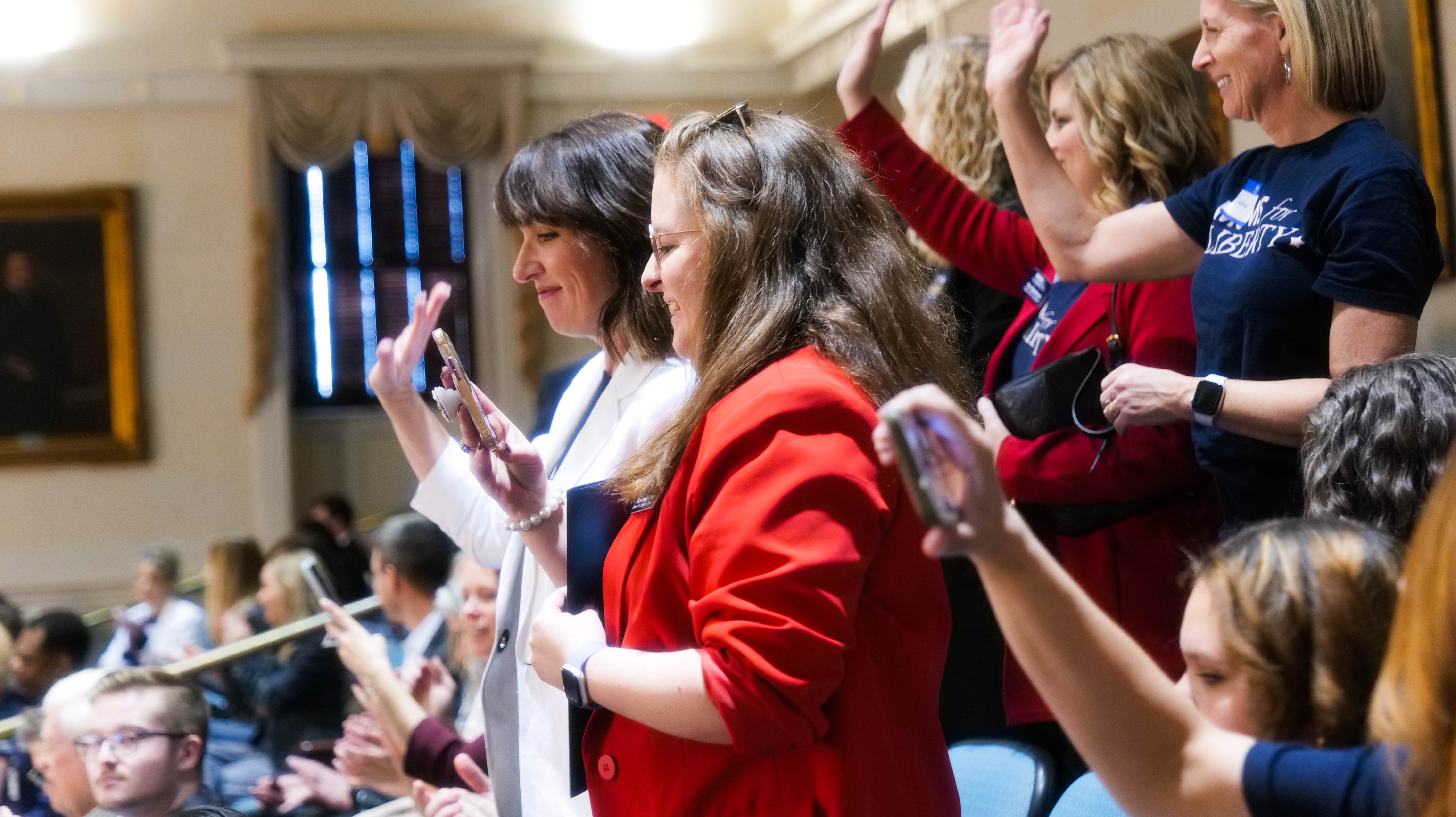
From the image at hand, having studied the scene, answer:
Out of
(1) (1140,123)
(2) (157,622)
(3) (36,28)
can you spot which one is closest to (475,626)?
(1) (1140,123)

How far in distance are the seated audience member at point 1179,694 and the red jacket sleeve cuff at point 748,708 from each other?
1.00 ft

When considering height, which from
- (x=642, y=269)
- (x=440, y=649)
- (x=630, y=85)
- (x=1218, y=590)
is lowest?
(x=440, y=649)

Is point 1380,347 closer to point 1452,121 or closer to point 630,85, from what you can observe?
point 1452,121

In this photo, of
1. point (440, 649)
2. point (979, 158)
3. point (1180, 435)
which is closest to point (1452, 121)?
point (979, 158)

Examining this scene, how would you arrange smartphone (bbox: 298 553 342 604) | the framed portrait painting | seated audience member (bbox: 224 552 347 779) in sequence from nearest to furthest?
smartphone (bbox: 298 553 342 604) < seated audience member (bbox: 224 552 347 779) < the framed portrait painting

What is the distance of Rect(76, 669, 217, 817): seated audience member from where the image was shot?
2.65m

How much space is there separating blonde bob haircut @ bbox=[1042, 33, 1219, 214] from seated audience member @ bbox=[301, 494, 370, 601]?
5.53m

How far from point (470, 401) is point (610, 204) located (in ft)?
1.41

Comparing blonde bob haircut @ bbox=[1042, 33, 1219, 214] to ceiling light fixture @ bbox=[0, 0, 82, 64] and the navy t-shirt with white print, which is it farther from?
ceiling light fixture @ bbox=[0, 0, 82, 64]

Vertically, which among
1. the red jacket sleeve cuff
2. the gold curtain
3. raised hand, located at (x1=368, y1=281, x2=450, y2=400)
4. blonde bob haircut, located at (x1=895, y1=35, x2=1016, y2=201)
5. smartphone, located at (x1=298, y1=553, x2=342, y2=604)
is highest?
the gold curtain

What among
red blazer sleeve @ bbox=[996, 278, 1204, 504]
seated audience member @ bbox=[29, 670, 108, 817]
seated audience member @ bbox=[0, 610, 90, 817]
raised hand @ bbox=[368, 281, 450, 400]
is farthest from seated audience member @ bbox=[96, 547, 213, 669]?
red blazer sleeve @ bbox=[996, 278, 1204, 504]

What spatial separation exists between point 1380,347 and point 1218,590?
2.32 ft

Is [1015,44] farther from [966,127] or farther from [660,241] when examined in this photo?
[660,241]

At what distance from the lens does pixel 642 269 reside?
7.01 feet
